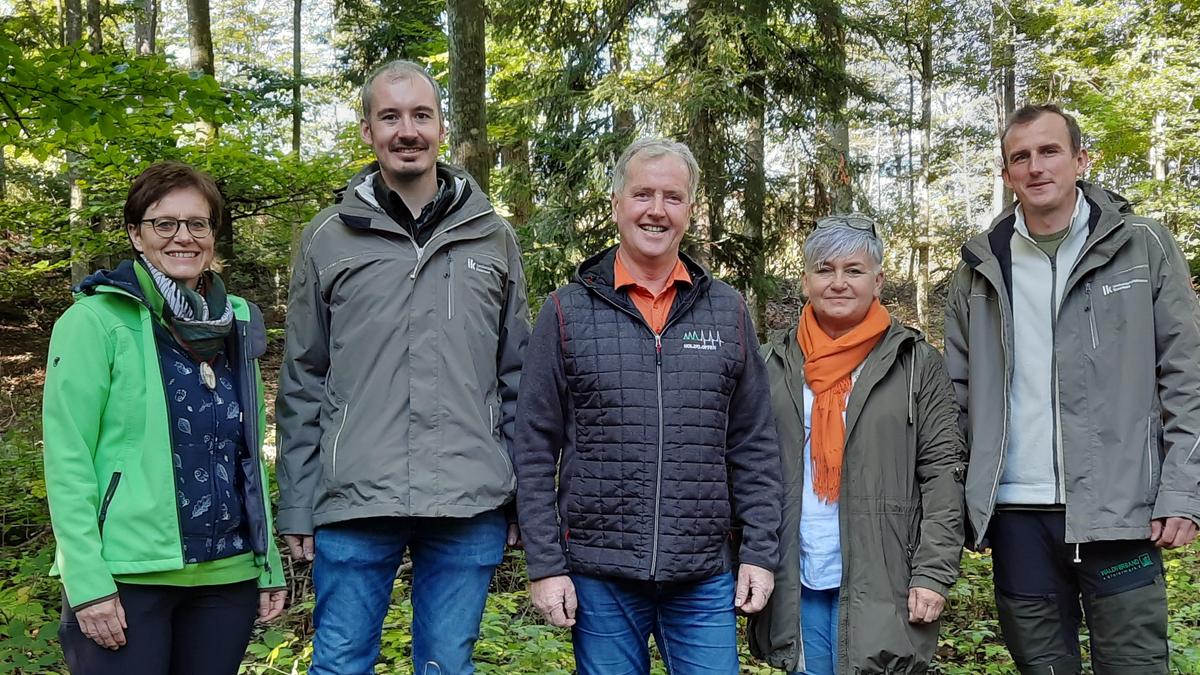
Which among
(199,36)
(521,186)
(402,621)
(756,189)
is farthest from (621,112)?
(402,621)

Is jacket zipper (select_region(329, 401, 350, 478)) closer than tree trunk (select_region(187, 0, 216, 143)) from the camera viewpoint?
Yes

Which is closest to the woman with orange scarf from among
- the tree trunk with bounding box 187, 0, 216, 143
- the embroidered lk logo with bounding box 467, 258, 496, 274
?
the embroidered lk logo with bounding box 467, 258, 496, 274

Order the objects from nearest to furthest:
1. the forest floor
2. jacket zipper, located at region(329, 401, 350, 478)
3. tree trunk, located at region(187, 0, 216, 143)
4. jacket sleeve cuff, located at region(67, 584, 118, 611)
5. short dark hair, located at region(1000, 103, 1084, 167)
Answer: jacket sleeve cuff, located at region(67, 584, 118, 611), jacket zipper, located at region(329, 401, 350, 478), short dark hair, located at region(1000, 103, 1084, 167), the forest floor, tree trunk, located at region(187, 0, 216, 143)

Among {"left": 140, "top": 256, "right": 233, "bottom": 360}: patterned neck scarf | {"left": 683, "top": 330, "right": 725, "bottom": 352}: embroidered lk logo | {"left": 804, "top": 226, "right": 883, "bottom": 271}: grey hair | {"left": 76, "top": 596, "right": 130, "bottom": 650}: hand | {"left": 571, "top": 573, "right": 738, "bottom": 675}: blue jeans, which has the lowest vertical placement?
{"left": 571, "top": 573, "right": 738, "bottom": 675}: blue jeans

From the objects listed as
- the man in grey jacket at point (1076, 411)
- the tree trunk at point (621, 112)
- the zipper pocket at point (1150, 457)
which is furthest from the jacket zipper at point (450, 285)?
the tree trunk at point (621, 112)

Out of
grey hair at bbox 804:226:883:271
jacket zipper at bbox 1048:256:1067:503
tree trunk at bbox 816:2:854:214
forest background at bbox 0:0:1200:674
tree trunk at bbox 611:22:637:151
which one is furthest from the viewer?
tree trunk at bbox 816:2:854:214

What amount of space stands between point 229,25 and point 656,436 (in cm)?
3323

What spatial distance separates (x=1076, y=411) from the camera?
291cm

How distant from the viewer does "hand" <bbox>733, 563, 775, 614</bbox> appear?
261 centimetres

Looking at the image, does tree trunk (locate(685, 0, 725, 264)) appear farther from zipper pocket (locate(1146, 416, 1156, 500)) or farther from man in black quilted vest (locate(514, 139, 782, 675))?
man in black quilted vest (locate(514, 139, 782, 675))

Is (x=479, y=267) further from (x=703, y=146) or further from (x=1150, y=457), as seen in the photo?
(x=703, y=146)

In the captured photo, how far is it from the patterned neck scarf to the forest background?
6.31ft

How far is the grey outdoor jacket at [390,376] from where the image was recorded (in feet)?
8.40

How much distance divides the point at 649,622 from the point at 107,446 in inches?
68.0
